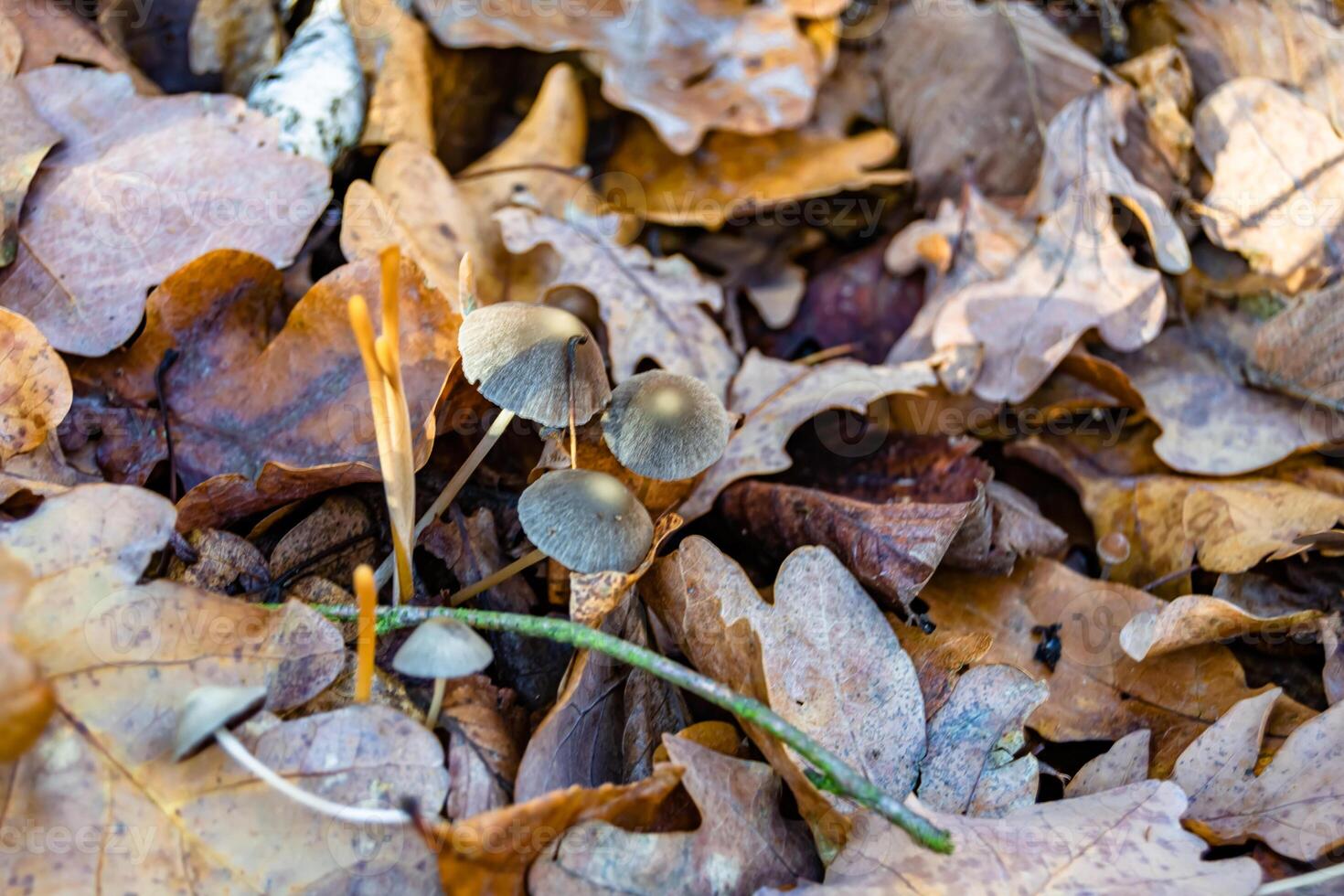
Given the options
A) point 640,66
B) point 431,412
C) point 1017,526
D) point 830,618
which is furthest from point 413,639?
point 640,66

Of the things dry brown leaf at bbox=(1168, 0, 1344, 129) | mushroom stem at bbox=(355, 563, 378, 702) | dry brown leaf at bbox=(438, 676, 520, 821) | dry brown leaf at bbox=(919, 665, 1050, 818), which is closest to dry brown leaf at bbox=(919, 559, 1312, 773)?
dry brown leaf at bbox=(919, 665, 1050, 818)

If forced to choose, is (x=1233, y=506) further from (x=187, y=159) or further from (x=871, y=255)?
(x=187, y=159)

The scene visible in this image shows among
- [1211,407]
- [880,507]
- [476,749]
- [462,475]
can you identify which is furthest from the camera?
[1211,407]

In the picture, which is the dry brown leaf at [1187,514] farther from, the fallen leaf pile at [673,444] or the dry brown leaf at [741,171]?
the dry brown leaf at [741,171]

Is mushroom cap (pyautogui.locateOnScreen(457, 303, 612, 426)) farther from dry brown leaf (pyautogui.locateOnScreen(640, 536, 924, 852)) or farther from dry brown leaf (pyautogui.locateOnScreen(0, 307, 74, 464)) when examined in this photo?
dry brown leaf (pyautogui.locateOnScreen(0, 307, 74, 464))

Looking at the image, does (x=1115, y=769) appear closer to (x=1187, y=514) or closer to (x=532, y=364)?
(x=1187, y=514)

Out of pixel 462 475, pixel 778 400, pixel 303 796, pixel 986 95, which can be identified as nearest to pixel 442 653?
pixel 303 796
